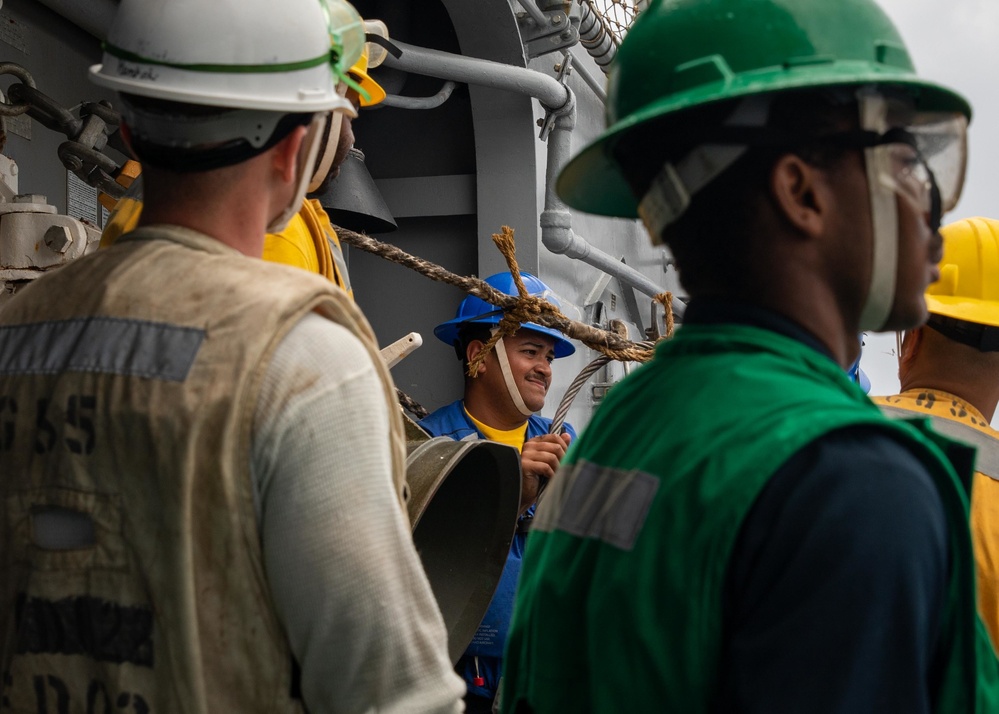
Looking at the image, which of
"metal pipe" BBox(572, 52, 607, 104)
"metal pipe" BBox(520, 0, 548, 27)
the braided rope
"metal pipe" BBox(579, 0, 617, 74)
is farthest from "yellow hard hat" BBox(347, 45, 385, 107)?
"metal pipe" BBox(572, 52, 607, 104)

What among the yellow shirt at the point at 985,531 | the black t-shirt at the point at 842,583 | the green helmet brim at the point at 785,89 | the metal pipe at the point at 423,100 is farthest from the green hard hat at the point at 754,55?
the metal pipe at the point at 423,100

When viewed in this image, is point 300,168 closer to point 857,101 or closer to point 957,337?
Result: point 857,101

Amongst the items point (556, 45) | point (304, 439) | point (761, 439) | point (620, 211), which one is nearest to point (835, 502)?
point (761, 439)

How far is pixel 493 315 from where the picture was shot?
4.27 meters

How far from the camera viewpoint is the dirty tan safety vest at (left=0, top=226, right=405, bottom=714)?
125 centimetres

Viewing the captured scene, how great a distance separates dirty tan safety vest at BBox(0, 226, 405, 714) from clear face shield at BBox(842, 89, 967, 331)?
0.63m

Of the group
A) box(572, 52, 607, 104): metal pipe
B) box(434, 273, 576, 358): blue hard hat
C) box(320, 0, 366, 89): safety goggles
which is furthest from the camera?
box(572, 52, 607, 104): metal pipe

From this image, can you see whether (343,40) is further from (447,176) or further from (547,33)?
(447,176)

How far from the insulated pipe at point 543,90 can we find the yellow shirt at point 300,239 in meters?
3.14

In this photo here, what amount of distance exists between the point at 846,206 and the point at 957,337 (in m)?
1.49

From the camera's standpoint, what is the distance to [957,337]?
2.47 meters

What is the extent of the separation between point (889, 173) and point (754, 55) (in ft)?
0.61

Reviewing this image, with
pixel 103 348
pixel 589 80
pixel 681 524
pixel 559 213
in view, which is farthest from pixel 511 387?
pixel 589 80

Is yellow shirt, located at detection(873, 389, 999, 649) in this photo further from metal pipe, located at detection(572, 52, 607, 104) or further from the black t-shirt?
metal pipe, located at detection(572, 52, 607, 104)
